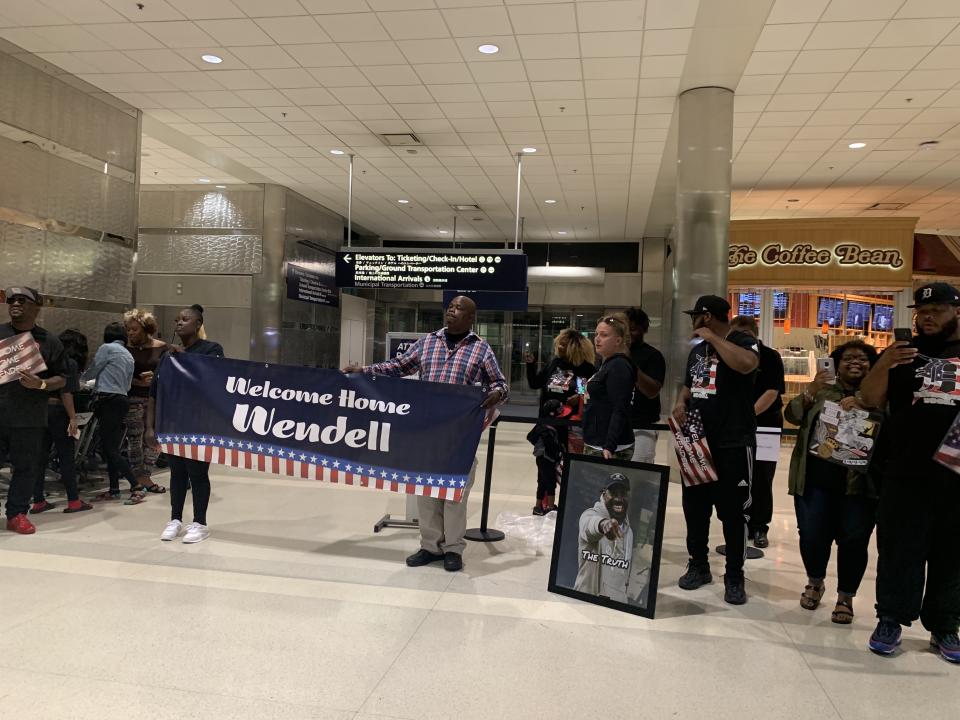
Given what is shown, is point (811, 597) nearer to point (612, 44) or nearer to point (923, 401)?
point (923, 401)

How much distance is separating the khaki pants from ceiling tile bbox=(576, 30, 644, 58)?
367 cm

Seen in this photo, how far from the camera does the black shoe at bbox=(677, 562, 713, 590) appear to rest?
3.69m

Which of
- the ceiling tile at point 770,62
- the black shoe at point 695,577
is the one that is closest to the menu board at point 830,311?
the ceiling tile at point 770,62

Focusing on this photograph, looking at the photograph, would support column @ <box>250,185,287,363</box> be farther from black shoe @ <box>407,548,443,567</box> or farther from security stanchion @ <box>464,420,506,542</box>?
black shoe @ <box>407,548,443,567</box>

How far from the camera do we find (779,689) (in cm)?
261

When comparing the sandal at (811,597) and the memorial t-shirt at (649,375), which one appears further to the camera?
the memorial t-shirt at (649,375)

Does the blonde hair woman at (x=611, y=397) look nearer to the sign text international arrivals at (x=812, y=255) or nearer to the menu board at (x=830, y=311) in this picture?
the sign text international arrivals at (x=812, y=255)

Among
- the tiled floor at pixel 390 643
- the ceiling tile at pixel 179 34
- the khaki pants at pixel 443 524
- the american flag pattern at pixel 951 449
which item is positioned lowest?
the tiled floor at pixel 390 643

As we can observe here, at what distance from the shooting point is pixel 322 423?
400 centimetres

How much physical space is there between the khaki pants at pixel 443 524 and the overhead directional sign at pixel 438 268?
5.34 m

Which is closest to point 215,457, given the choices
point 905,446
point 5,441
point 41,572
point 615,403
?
point 41,572

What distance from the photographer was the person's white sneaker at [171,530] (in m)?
4.25

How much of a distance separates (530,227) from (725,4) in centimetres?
865

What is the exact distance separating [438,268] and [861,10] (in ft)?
18.6
